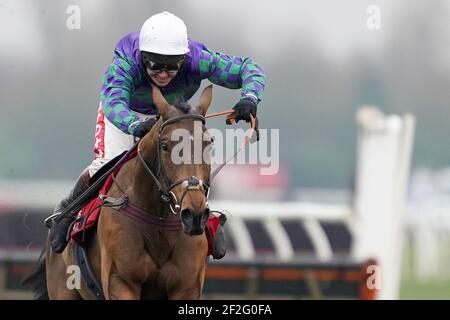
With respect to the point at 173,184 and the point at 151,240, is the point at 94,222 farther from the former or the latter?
the point at 173,184

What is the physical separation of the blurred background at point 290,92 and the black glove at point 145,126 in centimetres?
603

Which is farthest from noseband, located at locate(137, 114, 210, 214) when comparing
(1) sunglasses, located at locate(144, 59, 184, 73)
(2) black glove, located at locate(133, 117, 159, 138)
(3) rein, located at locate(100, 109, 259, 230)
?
(1) sunglasses, located at locate(144, 59, 184, 73)

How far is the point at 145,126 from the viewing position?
Result: 6.16m

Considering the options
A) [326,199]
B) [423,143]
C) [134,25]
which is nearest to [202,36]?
[134,25]

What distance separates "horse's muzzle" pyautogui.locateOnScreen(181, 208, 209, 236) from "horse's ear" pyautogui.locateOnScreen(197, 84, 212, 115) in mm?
562

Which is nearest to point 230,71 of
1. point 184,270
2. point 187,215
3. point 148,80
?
point 148,80

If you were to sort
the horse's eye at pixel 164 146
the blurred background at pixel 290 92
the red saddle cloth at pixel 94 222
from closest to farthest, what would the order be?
the horse's eye at pixel 164 146
the red saddle cloth at pixel 94 222
the blurred background at pixel 290 92

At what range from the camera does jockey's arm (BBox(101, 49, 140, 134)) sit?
629 centimetres

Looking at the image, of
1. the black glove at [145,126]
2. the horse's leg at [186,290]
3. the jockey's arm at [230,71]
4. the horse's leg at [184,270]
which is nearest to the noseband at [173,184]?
the black glove at [145,126]

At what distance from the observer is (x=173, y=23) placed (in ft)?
21.4

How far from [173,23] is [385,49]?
66.9 ft

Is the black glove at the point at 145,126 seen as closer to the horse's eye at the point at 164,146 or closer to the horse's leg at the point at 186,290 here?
the horse's eye at the point at 164,146

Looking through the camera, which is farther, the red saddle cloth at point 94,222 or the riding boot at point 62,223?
the riding boot at point 62,223

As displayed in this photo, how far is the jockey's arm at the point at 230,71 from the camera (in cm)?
677
